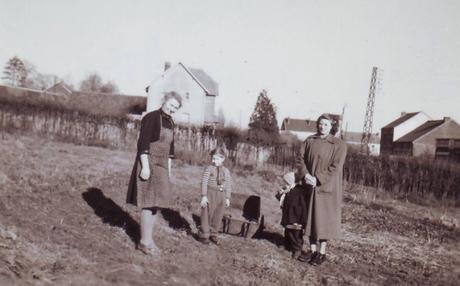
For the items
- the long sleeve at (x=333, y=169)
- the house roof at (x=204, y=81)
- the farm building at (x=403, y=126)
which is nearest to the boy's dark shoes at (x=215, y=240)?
the long sleeve at (x=333, y=169)

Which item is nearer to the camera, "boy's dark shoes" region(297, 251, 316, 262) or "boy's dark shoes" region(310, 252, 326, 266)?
"boy's dark shoes" region(310, 252, 326, 266)

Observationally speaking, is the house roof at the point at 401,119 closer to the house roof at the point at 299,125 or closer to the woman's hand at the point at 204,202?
the house roof at the point at 299,125

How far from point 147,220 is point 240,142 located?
56.9 ft

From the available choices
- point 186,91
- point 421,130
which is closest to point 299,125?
point 421,130

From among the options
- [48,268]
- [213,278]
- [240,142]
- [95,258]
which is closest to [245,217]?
[213,278]

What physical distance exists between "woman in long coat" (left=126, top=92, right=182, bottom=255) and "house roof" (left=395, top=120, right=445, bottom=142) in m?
60.6

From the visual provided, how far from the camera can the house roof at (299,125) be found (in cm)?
9038

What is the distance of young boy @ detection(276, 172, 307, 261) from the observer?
634cm

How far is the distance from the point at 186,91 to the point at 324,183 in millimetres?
43690

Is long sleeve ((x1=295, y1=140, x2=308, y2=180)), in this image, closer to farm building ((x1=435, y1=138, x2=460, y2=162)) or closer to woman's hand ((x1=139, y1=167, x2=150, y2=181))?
woman's hand ((x1=139, y1=167, x2=150, y2=181))

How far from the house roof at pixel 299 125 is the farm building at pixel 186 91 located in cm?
4408

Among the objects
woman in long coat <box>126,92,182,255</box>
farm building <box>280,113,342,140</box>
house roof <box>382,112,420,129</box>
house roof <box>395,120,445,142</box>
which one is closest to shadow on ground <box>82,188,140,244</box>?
woman in long coat <box>126,92,182,255</box>

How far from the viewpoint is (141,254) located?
523 centimetres

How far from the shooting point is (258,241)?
713 centimetres
